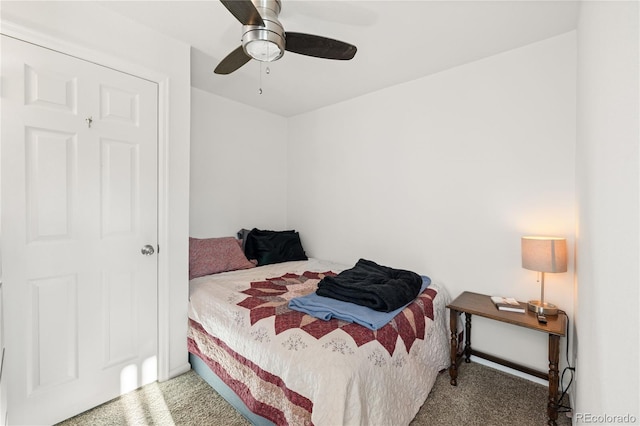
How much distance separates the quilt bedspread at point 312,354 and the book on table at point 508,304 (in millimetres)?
377

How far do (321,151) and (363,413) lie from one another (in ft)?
9.00

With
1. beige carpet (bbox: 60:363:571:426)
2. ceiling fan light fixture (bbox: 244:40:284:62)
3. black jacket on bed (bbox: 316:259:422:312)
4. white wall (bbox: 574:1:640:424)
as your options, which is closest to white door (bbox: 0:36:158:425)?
beige carpet (bbox: 60:363:571:426)

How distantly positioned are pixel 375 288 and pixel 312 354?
62cm

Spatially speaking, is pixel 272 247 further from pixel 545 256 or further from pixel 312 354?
pixel 545 256

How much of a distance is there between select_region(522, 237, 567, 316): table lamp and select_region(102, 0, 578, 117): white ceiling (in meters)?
1.42

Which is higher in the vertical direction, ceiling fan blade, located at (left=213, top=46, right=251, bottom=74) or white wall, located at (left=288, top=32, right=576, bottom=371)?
ceiling fan blade, located at (left=213, top=46, right=251, bottom=74)

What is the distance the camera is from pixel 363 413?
1.27 m

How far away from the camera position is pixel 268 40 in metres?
1.41

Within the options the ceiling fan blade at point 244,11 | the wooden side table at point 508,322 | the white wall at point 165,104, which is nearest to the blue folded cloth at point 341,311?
the wooden side table at point 508,322

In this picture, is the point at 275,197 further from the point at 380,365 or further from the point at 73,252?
the point at 380,365

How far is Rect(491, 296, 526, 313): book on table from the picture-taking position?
1920mm

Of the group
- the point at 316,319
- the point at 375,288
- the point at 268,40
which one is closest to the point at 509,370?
the point at 375,288

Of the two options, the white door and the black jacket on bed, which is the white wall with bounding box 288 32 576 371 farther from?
the white door

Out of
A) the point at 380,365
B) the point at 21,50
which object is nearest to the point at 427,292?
the point at 380,365
